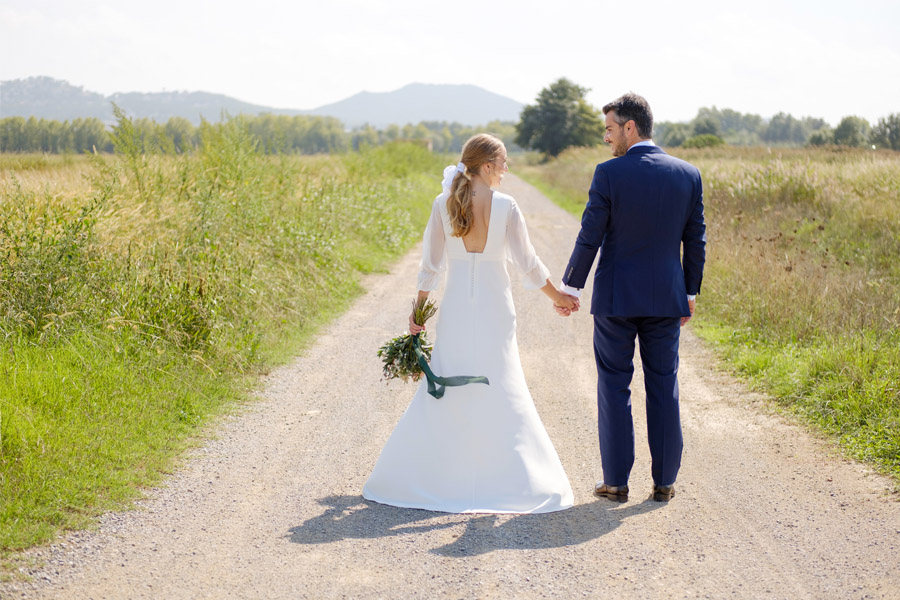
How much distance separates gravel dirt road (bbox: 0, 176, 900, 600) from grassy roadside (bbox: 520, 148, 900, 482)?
48 centimetres

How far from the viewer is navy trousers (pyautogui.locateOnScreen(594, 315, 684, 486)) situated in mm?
4734

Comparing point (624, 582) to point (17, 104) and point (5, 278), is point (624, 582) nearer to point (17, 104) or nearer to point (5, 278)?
point (5, 278)

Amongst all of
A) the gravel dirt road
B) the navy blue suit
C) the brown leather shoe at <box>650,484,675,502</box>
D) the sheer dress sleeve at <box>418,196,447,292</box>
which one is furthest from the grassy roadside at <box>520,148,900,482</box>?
the sheer dress sleeve at <box>418,196,447,292</box>

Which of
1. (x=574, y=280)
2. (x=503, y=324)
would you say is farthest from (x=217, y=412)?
(x=574, y=280)

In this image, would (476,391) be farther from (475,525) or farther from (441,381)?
(475,525)

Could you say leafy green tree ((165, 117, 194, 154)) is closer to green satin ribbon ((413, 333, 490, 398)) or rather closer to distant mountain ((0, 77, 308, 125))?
distant mountain ((0, 77, 308, 125))

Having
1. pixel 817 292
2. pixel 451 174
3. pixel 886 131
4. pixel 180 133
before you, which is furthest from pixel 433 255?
pixel 886 131

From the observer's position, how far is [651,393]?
15.8ft

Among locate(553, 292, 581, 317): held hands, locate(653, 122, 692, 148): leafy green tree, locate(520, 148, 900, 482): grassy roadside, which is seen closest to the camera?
locate(553, 292, 581, 317): held hands

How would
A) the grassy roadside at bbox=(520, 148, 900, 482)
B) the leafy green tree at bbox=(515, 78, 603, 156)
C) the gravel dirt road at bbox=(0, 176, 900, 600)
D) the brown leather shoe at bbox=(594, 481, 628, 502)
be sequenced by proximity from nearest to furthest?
1. the gravel dirt road at bbox=(0, 176, 900, 600)
2. the brown leather shoe at bbox=(594, 481, 628, 502)
3. the grassy roadside at bbox=(520, 148, 900, 482)
4. the leafy green tree at bbox=(515, 78, 603, 156)

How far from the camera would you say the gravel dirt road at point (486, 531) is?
12.1 feet

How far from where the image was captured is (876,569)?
12.8 ft

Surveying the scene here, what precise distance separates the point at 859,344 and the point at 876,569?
355cm

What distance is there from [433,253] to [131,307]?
362cm
